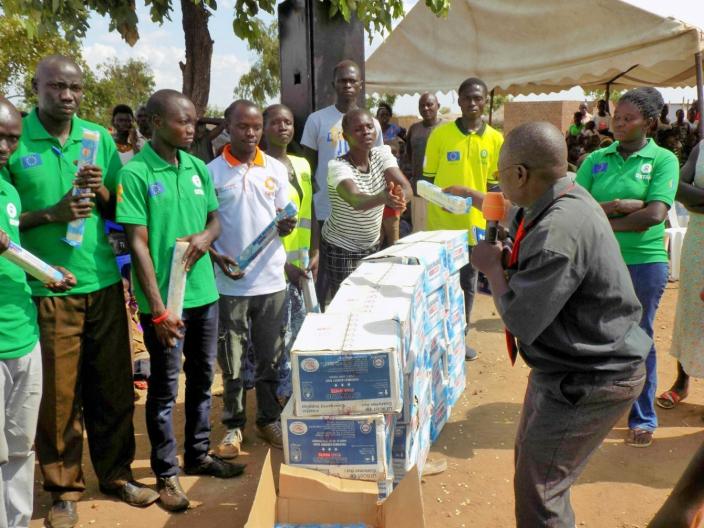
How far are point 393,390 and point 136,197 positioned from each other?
1.49 m

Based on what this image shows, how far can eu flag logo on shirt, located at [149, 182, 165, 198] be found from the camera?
304 cm

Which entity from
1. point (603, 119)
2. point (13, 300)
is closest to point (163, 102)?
point (13, 300)

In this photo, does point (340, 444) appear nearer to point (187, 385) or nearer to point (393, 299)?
point (393, 299)

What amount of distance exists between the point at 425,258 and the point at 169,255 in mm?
1439

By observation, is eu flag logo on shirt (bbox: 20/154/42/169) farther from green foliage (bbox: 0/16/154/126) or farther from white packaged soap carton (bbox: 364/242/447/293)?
green foliage (bbox: 0/16/154/126)

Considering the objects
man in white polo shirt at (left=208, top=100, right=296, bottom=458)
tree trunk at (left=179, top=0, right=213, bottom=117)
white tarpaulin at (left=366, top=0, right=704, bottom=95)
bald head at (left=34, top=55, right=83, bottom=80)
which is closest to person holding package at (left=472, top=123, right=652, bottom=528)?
man in white polo shirt at (left=208, top=100, right=296, bottom=458)

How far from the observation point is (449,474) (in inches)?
146

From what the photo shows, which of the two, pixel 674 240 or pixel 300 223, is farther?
pixel 674 240

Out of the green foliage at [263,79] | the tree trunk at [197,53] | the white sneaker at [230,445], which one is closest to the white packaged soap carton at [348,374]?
the white sneaker at [230,445]

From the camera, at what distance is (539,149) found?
Result: 224 cm

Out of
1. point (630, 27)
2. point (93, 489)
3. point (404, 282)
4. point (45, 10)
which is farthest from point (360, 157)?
point (630, 27)

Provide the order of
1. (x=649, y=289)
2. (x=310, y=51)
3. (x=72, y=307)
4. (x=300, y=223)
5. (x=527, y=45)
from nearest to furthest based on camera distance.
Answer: (x=72, y=307)
(x=649, y=289)
(x=300, y=223)
(x=310, y=51)
(x=527, y=45)

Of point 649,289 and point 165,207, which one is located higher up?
point 165,207

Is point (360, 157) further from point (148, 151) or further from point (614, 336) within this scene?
point (614, 336)
